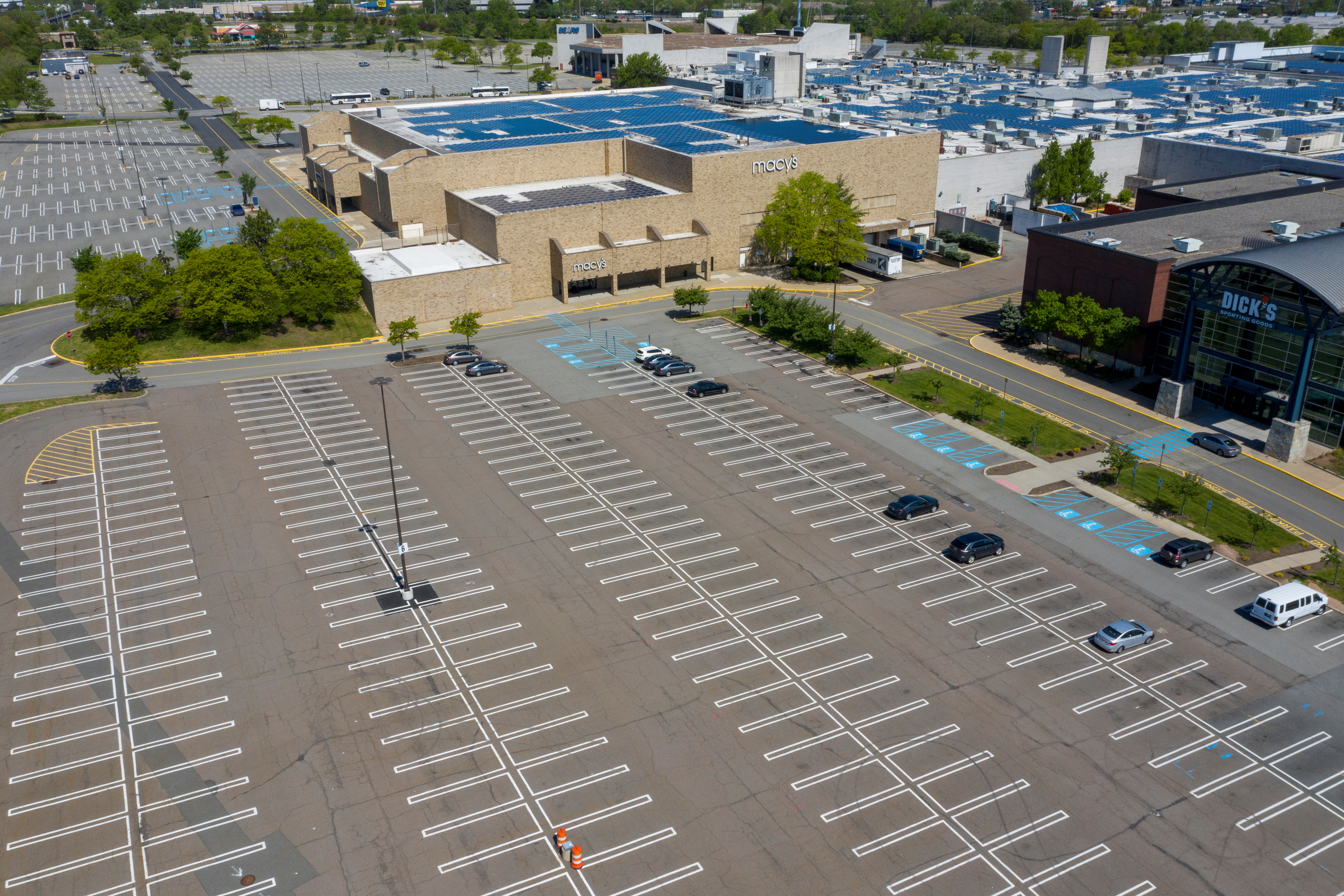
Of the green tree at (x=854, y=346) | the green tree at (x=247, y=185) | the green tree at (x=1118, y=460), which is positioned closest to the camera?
the green tree at (x=1118, y=460)

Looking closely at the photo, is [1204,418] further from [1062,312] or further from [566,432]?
[566,432]

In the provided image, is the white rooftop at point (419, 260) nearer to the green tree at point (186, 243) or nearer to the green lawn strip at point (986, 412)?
the green tree at point (186, 243)

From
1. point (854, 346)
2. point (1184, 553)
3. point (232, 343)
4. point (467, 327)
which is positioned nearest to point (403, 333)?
point (467, 327)

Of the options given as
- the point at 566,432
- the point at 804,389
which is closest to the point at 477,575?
the point at 566,432

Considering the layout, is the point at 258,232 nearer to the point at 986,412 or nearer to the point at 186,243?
the point at 186,243

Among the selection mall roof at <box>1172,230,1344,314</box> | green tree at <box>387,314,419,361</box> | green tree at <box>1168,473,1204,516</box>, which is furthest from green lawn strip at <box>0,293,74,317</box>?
mall roof at <box>1172,230,1344,314</box>

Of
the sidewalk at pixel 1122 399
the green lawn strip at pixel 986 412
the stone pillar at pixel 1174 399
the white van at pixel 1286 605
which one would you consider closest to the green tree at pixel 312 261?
the green lawn strip at pixel 986 412
